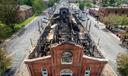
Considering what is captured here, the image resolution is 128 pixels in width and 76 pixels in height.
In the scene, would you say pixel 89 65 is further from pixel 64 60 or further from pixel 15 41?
pixel 15 41

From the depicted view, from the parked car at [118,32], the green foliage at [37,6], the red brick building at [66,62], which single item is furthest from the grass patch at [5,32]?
the green foliage at [37,6]

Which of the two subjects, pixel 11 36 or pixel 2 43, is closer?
pixel 2 43

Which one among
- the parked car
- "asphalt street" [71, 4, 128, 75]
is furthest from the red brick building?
the parked car

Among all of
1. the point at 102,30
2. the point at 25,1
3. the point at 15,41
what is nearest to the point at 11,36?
the point at 15,41

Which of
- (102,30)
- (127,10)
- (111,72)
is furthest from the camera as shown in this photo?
(127,10)

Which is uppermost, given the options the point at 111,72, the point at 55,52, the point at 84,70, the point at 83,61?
the point at 55,52

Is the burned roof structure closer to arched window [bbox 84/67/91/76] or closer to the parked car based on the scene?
arched window [bbox 84/67/91/76]

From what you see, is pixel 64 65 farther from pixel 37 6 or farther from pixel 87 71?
→ pixel 37 6
